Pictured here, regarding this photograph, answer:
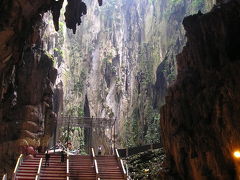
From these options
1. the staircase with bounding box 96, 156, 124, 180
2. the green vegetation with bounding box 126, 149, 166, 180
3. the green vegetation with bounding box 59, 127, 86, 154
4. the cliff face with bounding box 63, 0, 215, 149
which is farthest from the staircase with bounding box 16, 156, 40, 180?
the green vegetation with bounding box 59, 127, 86, 154

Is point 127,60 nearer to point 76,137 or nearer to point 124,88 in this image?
point 124,88

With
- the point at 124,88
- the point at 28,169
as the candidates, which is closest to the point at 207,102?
the point at 28,169

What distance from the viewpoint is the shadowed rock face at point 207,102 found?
14.1m

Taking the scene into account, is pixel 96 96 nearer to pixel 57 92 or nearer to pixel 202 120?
pixel 57 92

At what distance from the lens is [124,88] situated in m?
42.5

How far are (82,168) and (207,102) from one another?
6706 millimetres

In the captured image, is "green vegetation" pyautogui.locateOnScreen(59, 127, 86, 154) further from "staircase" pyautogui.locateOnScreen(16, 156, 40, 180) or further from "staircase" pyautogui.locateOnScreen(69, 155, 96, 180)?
"staircase" pyautogui.locateOnScreen(16, 156, 40, 180)

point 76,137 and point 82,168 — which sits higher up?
point 76,137

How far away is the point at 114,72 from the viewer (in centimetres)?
4359

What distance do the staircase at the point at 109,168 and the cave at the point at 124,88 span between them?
51mm

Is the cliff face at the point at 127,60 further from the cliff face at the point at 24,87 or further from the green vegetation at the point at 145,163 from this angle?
the cliff face at the point at 24,87

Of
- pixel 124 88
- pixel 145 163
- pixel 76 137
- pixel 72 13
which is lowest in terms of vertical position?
pixel 145 163

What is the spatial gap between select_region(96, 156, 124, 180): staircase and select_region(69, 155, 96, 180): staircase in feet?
1.34

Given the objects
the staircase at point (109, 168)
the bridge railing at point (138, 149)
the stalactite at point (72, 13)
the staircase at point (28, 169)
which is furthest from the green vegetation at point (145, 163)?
the stalactite at point (72, 13)
